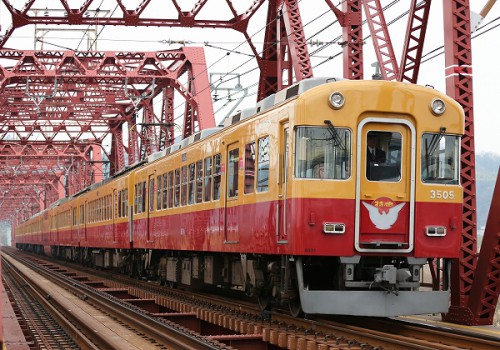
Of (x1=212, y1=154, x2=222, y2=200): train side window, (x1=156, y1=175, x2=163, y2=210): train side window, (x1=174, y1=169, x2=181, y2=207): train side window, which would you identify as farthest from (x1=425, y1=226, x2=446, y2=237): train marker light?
(x1=156, y1=175, x2=163, y2=210): train side window

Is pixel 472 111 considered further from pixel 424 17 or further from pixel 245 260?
pixel 245 260

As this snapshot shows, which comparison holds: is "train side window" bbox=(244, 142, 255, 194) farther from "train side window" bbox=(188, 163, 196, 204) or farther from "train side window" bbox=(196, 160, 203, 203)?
"train side window" bbox=(188, 163, 196, 204)

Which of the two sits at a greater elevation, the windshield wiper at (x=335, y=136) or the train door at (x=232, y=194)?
the windshield wiper at (x=335, y=136)

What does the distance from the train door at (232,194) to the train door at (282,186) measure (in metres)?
1.88

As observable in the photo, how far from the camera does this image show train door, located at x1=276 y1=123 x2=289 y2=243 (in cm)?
1170

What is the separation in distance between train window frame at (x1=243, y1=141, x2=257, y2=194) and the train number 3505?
262 cm

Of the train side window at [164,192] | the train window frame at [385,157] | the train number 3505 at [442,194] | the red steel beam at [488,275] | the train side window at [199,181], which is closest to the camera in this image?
the train window frame at [385,157]

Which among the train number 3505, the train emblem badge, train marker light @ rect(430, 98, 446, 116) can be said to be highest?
train marker light @ rect(430, 98, 446, 116)

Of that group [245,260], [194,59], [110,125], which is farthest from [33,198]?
[245,260]

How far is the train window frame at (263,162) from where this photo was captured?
12508 mm

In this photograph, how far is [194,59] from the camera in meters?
37.3

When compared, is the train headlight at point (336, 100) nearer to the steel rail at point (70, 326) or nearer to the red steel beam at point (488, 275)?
the red steel beam at point (488, 275)

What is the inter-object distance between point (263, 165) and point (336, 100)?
1.63m

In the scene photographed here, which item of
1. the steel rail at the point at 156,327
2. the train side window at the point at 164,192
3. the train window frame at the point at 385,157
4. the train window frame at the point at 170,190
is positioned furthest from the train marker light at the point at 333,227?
the train side window at the point at 164,192
